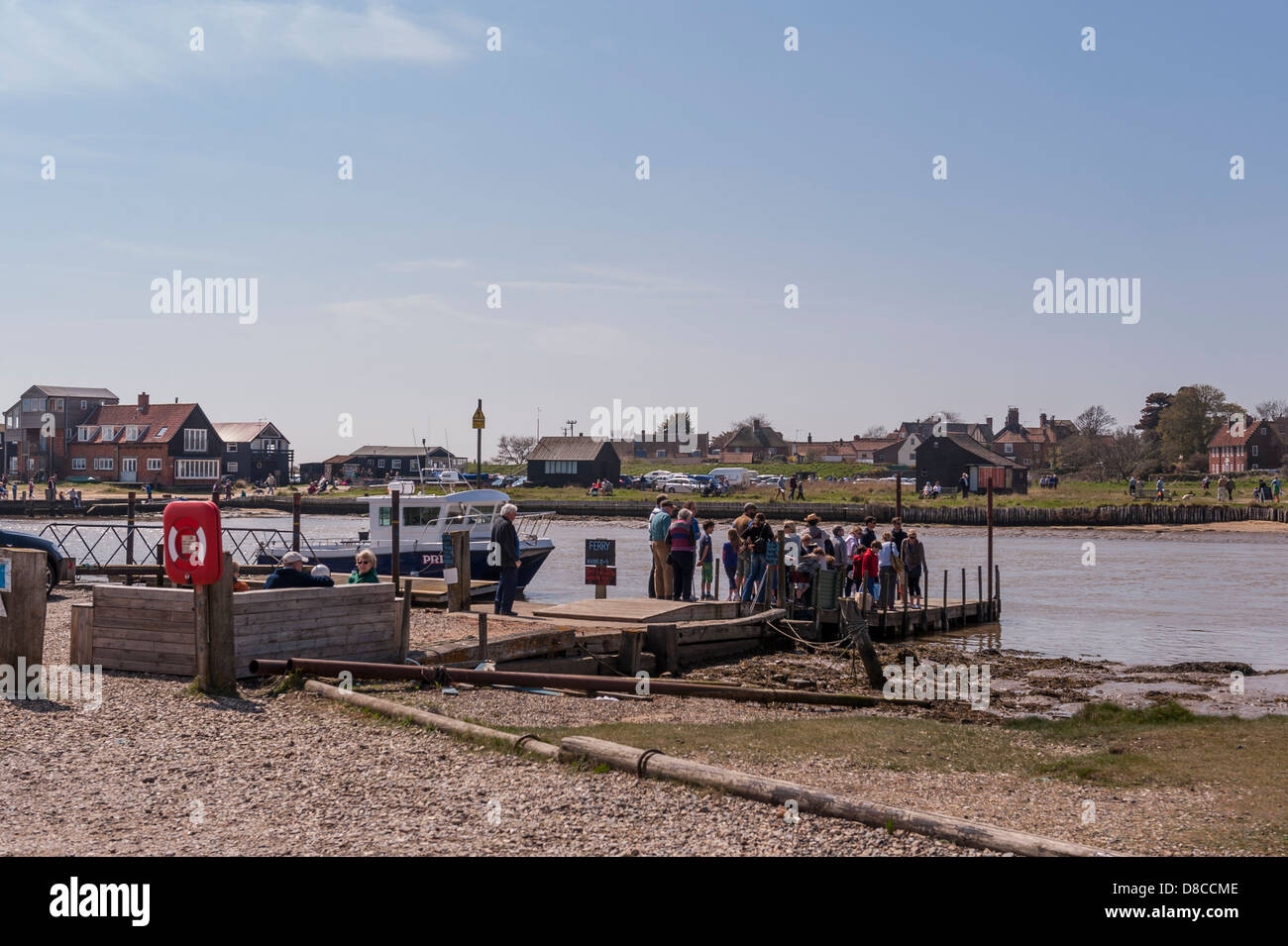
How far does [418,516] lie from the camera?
30.4 meters

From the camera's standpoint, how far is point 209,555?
1147cm

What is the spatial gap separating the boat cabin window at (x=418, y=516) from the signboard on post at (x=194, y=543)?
18.6 m

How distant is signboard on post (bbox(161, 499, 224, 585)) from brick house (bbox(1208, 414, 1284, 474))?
10237 centimetres

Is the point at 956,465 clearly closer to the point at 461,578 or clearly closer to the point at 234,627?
the point at 461,578

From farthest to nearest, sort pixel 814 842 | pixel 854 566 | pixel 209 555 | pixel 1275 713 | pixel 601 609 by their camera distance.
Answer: pixel 854 566, pixel 601 609, pixel 1275 713, pixel 209 555, pixel 814 842

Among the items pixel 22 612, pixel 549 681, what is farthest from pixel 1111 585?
pixel 22 612

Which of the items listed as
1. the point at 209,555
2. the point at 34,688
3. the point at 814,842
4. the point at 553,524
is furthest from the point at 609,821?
the point at 553,524

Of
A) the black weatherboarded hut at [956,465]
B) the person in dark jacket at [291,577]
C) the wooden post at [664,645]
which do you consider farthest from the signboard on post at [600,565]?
the black weatherboarded hut at [956,465]

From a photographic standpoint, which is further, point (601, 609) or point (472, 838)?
point (601, 609)

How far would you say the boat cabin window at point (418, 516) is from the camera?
1194 inches

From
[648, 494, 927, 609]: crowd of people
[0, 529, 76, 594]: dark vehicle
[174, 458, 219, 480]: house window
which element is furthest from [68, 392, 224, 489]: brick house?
[648, 494, 927, 609]: crowd of people

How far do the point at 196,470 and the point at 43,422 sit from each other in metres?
13.7
